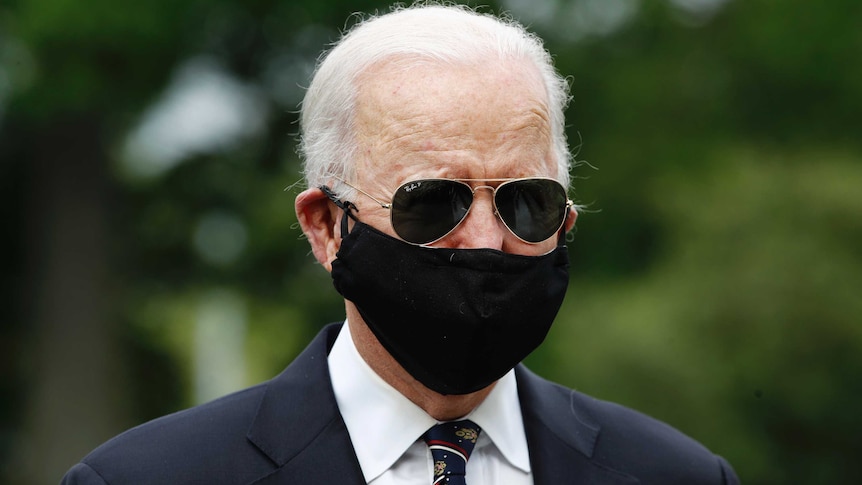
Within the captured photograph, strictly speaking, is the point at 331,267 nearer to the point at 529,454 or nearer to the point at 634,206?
the point at 529,454

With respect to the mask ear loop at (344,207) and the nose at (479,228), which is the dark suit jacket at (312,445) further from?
the nose at (479,228)

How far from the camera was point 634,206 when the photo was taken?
1328 cm

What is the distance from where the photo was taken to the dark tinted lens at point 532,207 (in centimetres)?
289

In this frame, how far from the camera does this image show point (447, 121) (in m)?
2.87

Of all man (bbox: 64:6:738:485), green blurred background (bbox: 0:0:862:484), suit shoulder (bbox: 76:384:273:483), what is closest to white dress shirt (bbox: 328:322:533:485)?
man (bbox: 64:6:738:485)

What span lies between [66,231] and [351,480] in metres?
10.7

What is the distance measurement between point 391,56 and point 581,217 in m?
9.86

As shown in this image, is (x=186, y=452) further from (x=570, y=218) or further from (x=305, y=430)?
(x=570, y=218)

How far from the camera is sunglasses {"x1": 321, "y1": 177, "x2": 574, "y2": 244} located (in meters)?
2.85

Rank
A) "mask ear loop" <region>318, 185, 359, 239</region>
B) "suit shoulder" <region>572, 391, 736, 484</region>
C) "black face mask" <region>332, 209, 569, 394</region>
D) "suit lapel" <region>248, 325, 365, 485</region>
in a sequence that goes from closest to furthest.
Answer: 1. "black face mask" <region>332, 209, 569, 394</region>
2. "suit lapel" <region>248, 325, 365, 485</region>
3. "mask ear loop" <region>318, 185, 359, 239</region>
4. "suit shoulder" <region>572, 391, 736, 484</region>

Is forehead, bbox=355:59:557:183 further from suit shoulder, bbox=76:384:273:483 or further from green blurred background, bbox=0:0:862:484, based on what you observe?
green blurred background, bbox=0:0:862:484

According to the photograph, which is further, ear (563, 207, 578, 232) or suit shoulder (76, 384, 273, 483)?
ear (563, 207, 578, 232)

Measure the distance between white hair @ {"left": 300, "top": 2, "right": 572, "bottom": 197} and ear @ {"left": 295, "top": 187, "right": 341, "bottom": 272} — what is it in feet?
0.18

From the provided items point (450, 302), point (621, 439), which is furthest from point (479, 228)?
point (621, 439)
